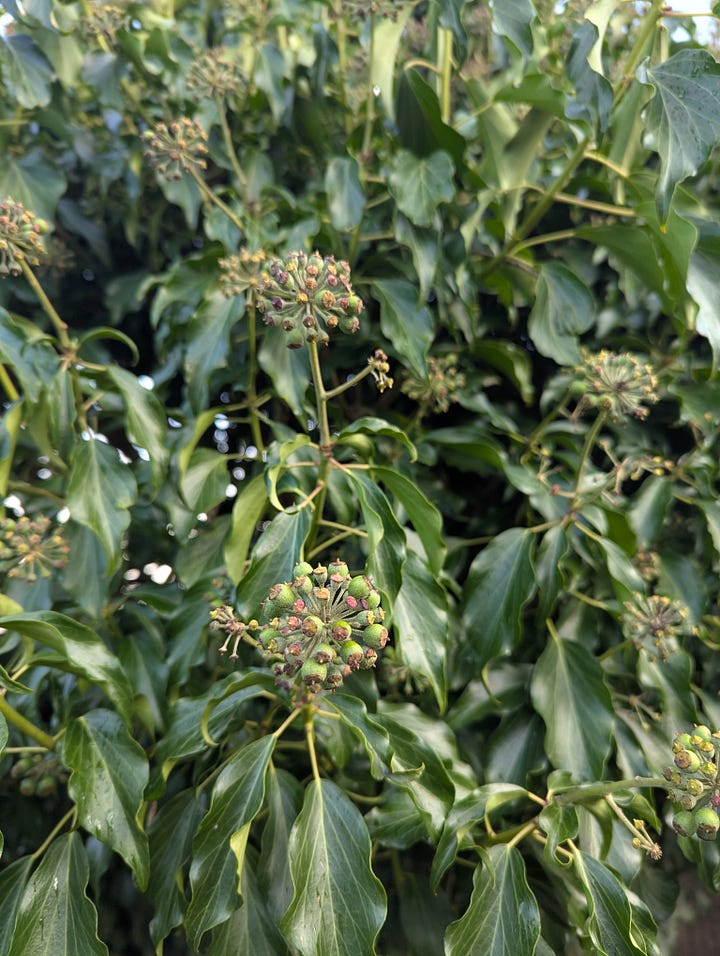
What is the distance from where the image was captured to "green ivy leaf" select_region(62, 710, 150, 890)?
0.98 m

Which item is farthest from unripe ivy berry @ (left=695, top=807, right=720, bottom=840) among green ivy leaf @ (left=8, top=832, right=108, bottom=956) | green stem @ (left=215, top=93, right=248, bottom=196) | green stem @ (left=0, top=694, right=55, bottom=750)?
green stem @ (left=215, top=93, right=248, bottom=196)

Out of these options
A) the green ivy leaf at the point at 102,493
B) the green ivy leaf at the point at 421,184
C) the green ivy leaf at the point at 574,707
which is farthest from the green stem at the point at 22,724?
the green ivy leaf at the point at 421,184

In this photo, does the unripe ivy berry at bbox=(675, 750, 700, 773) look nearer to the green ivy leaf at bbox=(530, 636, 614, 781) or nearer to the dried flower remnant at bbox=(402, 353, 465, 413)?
the green ivy leaf at bbox=(530, 636, 614, 781)

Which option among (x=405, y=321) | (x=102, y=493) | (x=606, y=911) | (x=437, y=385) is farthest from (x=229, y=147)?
(x=606, y=911)

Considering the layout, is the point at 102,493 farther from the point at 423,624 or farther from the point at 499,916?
the point at 499,916

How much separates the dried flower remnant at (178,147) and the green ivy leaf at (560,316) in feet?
2.19

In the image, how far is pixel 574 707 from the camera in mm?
1221

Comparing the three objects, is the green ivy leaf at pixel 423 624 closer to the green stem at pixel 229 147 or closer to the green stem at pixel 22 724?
the green stem at pixel 22 724

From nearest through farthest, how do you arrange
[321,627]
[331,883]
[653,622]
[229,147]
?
1. [321,627]
2. [331,883]
3. [653,622]
4. [229,147]

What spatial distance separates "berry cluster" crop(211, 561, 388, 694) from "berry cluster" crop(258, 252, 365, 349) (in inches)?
12.2

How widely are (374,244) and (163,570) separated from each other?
850mm

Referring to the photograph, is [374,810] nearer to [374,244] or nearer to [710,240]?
[710,240]

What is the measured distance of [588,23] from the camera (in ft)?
3.82

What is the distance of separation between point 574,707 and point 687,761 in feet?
1.27
